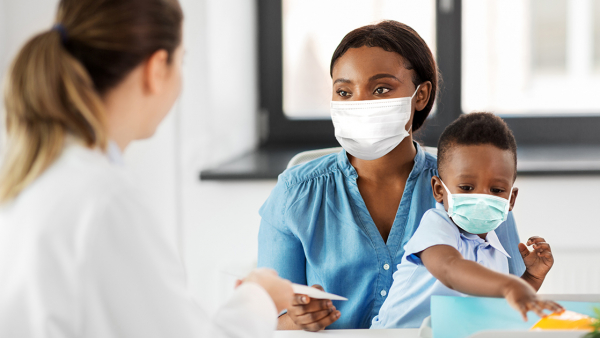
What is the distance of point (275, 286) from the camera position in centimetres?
94

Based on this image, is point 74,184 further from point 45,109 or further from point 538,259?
point 538,259

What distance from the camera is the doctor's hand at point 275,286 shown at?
94 cm

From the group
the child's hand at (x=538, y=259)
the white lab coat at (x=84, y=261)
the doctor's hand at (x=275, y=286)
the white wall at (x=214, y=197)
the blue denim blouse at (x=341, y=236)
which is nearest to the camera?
the white lab coat at (x=84, y=261)

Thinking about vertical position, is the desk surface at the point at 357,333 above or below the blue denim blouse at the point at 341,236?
below

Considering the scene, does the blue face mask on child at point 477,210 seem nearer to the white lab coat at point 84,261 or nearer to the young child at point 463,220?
the young child at point 463,220

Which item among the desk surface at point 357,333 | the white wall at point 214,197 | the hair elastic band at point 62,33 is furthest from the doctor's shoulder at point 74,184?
the white wall at point 214,197

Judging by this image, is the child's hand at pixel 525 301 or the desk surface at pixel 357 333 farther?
the desk surface at pixel 357 333

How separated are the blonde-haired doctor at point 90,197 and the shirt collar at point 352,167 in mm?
573

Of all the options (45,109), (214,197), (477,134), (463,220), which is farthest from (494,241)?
(214,197)

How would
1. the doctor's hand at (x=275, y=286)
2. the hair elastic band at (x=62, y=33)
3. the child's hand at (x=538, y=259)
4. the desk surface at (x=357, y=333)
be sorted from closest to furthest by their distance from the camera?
the hair elastic band at (x=62, y=33) → the doctor's hand at (x=275, y=286) → the desk surface at (x=357, y=333) → the child's hand at (x=538, y=259)

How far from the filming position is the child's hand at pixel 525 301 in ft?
2.69

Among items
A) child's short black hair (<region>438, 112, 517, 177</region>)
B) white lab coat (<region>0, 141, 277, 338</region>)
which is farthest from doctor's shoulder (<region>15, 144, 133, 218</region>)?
child's short black hair (<region>438, 112, 517, 177</region>)

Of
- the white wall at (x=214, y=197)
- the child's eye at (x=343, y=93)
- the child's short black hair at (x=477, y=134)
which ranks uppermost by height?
the child's eye at (x=343, y=93)

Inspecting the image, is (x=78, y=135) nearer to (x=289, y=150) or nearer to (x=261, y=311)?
(x=261, y=311)
